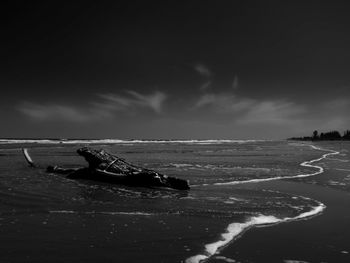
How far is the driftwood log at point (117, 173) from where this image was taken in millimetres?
12570

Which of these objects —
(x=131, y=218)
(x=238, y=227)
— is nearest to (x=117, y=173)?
(x=131, y=218)

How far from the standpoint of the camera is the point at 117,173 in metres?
14.3

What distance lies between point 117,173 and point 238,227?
7.98m

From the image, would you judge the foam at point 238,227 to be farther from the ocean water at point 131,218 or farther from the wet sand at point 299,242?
the wet sand at point 299,242

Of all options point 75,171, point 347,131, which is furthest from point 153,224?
point 347,131

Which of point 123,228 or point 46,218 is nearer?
point 123,228

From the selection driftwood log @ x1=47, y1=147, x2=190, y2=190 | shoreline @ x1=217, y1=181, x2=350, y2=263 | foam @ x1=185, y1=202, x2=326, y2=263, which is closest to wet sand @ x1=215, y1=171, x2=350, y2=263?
shoreline @ x1=217, y1=181, x2=350, y2=263

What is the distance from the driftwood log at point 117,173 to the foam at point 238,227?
175 inches

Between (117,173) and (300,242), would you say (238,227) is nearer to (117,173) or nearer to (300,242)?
(300,242)

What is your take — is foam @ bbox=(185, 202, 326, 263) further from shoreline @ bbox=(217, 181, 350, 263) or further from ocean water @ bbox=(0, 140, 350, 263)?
shoreline @ bbox=(217, 181, 350, 263)

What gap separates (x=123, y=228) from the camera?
271 inches

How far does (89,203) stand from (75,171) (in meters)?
6.16

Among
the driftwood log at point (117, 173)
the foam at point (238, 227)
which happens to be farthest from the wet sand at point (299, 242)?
the driftwood log at point (117, 173)

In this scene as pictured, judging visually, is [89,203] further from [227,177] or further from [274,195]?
[227,177]
